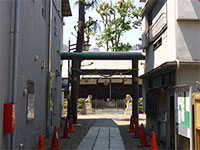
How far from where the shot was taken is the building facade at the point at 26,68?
744cm

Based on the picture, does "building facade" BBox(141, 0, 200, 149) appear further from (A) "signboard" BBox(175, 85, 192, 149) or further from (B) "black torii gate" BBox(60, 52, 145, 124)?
(B) "black torii gate" BBox(60, 52, 145, 124)

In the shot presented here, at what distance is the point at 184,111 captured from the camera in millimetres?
7699

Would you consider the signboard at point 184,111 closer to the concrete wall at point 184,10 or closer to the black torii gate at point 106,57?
the concrete wall at point 184,10

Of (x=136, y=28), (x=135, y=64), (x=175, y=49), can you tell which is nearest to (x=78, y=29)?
(x=135, y=64)

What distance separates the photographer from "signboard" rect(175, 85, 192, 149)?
7297 mm

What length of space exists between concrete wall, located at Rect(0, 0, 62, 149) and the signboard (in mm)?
4390

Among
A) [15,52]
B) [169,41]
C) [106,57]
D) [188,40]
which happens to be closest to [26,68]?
[15,52]

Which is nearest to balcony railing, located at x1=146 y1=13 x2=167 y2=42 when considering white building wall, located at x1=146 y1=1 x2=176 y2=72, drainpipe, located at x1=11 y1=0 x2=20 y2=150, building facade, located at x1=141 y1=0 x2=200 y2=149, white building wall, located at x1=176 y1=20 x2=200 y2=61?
building facade, located at x1=141 y1=0 x2=200 y2=149

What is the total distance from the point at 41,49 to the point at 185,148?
22.4 feet

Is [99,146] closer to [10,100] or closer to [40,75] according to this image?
[40,75]

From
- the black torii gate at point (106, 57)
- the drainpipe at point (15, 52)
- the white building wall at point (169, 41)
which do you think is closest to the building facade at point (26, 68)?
the drainpipe at point (15, 52)

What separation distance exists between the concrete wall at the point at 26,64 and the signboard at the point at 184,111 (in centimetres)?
439

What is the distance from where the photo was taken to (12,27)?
782cm

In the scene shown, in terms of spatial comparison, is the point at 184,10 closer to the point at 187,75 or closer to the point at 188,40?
the point at 188,40
